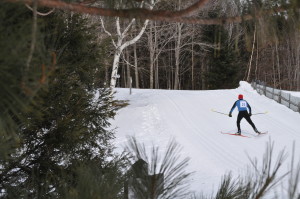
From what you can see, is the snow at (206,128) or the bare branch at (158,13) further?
the snow at (206,128)

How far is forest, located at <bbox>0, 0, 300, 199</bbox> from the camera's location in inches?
50.1

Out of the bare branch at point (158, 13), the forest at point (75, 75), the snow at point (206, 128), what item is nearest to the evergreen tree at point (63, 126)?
the forest at point (75, 75)

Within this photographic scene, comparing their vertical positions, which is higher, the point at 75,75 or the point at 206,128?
the point at 75,75

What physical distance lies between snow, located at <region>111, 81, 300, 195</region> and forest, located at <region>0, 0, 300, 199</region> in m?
3.52

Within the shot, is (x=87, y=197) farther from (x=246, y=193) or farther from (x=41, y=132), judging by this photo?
(x=41, y=132)

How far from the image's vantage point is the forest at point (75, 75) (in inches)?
50.1

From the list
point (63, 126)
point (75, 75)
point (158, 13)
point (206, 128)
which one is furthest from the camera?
point (206, 128)

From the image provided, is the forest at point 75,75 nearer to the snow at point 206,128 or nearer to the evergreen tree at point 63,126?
the evergreen tree at point 63,126

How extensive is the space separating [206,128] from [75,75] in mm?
10655

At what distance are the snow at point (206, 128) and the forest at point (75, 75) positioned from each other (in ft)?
11.5

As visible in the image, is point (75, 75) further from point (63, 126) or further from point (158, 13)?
point (158, 13)

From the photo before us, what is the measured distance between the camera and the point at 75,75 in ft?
18.0

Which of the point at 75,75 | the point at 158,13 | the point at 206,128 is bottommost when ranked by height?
the point at 206,128

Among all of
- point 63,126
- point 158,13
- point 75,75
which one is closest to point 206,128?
point 75,75
